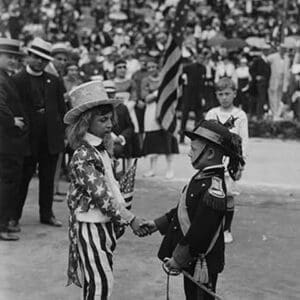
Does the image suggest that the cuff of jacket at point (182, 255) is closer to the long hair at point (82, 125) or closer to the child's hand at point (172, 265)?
the child's hand at point (172, 265)

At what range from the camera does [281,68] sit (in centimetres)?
1752

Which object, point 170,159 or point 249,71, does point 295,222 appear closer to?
point 170,159

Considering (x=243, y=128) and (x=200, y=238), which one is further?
(x=243, y=128)

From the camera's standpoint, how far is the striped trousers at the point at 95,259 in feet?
13.4

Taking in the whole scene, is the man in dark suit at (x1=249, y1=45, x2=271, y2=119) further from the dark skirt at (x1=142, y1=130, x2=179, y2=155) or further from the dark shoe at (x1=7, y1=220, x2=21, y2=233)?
the dark shoe at (x1=7, y1=220, x2=21, y2=233)

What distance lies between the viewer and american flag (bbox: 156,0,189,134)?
1070cm

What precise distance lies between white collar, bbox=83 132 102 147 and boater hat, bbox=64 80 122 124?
14 centimetres

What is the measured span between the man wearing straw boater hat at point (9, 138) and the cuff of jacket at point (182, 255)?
10.7 feet

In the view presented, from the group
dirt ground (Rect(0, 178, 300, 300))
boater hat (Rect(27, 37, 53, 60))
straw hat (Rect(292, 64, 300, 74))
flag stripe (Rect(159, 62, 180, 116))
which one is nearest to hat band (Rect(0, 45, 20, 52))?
boater hat (Rect(27, 37, 53, 60))

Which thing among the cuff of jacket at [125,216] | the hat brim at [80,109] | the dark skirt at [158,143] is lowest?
the dark skirt at [158,143]

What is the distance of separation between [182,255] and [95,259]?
53 cm

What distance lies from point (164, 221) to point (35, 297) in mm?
1642

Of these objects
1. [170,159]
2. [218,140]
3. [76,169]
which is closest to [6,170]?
[76,169]

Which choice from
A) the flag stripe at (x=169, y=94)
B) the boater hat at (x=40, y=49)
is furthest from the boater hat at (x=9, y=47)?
the flag stripe at (x=169, y=94)
